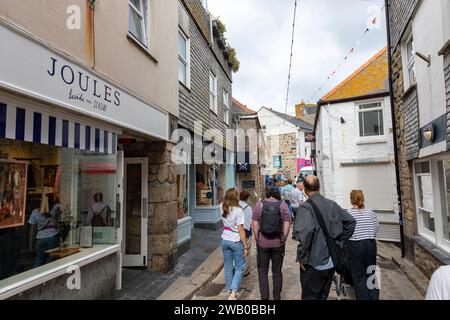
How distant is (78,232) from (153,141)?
7.70 ft

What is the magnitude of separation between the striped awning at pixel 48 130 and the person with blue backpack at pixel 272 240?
259 cm

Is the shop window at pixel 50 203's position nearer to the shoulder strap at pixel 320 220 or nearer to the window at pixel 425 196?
the shoulder strap at pixel 320 220

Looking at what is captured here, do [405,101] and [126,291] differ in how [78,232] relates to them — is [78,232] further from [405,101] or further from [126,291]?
[405,101]

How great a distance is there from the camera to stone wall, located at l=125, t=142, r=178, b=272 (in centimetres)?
601

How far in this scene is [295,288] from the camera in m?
5.38

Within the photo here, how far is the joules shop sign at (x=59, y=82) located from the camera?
2.72 metres

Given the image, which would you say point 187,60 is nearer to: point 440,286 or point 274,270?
point 274,270

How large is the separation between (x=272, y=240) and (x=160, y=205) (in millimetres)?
2534

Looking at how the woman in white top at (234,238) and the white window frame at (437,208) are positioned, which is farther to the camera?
the white window frame at (437,208)

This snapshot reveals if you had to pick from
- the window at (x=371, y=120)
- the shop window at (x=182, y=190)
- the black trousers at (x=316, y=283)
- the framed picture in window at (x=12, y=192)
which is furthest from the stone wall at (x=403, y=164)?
the framed picture in window at (x=12, y=192)

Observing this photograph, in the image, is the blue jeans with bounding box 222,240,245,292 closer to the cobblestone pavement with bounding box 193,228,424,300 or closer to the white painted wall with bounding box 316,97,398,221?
the cobblestone pavement with bounding box 193,228,424,300

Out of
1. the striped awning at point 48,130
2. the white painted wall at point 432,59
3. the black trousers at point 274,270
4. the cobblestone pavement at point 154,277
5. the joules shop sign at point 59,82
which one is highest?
the white painted wall at point 432,59

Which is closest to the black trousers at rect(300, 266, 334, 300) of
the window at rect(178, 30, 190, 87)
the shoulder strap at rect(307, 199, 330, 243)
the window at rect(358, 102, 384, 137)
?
the shoulder strap at rect(307, 199, 330, 243)
